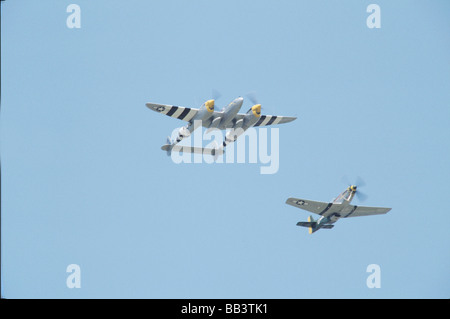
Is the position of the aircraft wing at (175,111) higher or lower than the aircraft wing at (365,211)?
higher

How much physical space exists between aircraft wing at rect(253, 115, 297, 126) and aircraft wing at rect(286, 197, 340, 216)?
23.2ft

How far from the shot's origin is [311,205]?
55938 mm

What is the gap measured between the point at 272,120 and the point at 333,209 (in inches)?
363

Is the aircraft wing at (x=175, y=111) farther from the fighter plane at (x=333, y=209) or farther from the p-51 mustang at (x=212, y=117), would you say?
the fighter plane at (x=333, y=209)

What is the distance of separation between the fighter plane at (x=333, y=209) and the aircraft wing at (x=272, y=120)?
7068 millimetres

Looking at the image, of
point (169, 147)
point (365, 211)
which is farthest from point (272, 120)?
point (365, 211)

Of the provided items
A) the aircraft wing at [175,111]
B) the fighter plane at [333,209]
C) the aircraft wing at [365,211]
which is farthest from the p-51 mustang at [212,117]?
the aircraft wing at [365,211]

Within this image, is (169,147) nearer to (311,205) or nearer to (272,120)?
(272,120)

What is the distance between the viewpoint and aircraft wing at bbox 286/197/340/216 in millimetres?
55569

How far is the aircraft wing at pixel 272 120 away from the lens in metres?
58.2
